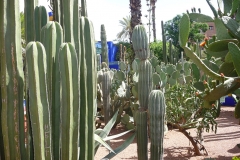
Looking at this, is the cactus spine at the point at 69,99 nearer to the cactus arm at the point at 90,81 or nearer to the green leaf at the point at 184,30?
the cactus arm at the point at 90,81

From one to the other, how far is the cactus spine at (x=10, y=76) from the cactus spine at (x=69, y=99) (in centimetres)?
27

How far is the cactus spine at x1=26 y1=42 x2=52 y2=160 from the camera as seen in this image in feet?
5.90

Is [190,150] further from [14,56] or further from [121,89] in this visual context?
[14,56]

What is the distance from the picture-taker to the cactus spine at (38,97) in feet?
5.90

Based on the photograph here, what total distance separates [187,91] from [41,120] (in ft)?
14.7

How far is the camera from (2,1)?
1.89 m

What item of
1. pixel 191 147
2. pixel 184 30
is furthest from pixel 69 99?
pixel 191 147

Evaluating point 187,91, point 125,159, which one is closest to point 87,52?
point 125,159

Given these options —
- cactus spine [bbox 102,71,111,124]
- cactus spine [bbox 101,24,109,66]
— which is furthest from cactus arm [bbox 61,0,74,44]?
cactus spine [bbox 101,24,109,66]

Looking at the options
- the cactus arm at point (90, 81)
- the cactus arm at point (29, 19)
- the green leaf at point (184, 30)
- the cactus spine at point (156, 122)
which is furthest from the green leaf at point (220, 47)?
the cactus spine at point (156, 122)

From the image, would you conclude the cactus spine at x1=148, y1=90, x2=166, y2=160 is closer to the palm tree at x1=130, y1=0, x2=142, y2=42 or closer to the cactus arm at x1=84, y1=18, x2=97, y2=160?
the cactus arm at x1=84, y1=18, x2=97, y2=160

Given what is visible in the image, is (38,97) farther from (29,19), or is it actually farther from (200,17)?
(200,17)

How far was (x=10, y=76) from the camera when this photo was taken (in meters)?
1.91

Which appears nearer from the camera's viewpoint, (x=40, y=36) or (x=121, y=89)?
(x=40, y=36)
